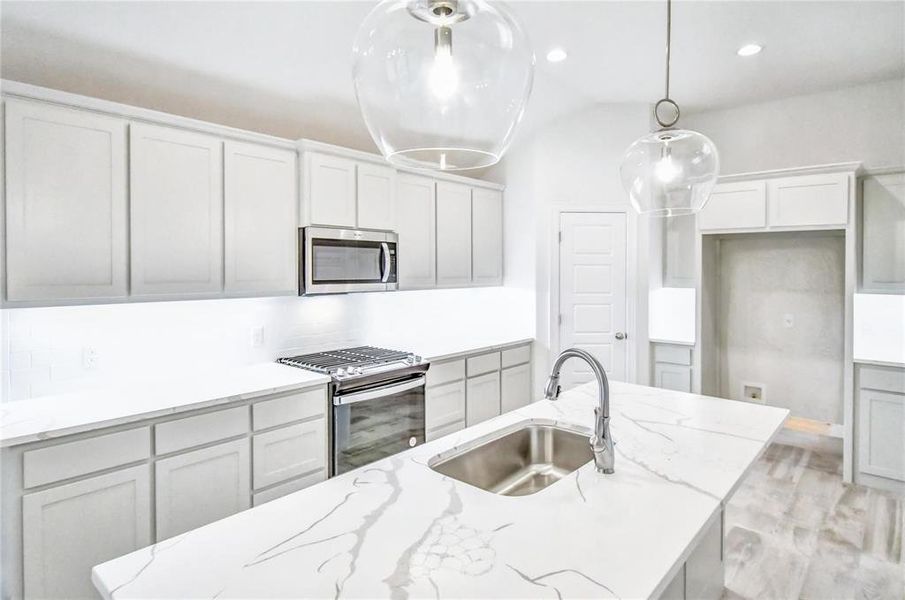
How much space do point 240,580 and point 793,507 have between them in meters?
3.47

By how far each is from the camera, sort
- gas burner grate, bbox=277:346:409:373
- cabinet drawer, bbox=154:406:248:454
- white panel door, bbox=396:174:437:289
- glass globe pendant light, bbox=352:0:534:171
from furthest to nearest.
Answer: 1. white panel door, bbox=396:174:437:289
2. gas burner grate, bbox=277:346:409:373
3. cabinet drawer, bbox=154:406:248:454
4. glass globe pendant light, bbox=352:0:534:171

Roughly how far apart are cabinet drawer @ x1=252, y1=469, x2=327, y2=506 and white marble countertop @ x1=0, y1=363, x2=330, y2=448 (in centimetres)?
51

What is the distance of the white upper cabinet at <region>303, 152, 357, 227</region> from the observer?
3092 millimetres

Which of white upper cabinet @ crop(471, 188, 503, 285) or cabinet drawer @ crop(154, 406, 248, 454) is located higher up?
white upper cabinet @ crop(471, 188, 503, 285)

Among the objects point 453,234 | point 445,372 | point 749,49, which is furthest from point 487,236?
point 749,49

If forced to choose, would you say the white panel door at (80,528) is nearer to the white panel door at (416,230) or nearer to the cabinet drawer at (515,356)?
the white panel door at (416,230)

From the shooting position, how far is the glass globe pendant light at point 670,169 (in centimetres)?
177

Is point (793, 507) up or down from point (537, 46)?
down

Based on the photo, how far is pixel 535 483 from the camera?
1.93 metres

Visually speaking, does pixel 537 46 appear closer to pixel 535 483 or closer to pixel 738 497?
Result: pixel 535 483

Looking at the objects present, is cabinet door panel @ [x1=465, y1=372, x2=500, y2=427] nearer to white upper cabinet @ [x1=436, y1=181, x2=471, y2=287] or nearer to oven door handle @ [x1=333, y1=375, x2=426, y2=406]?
oven door handle @ [x1=333, y1=375, x2=426, y2=406]

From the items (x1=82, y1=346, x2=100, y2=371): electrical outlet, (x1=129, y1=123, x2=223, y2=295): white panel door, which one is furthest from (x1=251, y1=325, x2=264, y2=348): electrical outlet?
(x1=82, y1=346, x2=100, y2=371): electrical outlet

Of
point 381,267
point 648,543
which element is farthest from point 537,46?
point 648,543

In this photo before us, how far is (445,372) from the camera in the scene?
3613 millimetres
